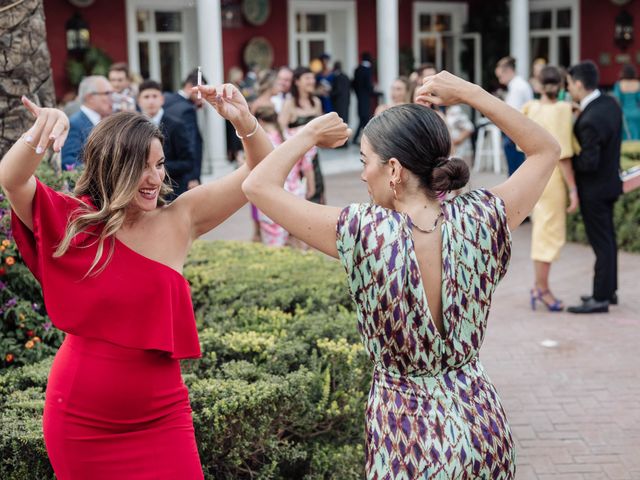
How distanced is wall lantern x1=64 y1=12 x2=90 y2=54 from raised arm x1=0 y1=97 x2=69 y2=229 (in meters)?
15.9

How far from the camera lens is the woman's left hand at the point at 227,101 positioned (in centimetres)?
282

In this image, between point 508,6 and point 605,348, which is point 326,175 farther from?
point 605,348

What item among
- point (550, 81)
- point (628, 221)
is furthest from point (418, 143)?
point (628, 221)

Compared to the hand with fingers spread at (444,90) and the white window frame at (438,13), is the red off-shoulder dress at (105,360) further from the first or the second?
the white window frame at (438,13)

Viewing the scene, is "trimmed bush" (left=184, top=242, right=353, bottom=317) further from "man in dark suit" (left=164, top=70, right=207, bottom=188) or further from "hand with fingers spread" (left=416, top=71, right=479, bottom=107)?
"hand with fingers spread" (left=416, top=71, right=479, bottom=107)

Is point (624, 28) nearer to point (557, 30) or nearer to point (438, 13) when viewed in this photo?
point (557, 30)

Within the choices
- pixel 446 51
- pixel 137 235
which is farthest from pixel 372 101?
pixel 137 235

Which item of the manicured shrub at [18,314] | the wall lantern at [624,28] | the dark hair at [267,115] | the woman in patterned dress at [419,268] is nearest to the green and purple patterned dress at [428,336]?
the woman in patterned dress at [419,268]

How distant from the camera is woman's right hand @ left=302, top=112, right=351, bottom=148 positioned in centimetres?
259

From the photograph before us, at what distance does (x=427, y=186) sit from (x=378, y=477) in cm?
83

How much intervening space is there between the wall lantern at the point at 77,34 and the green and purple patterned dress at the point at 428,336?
16.3 meters

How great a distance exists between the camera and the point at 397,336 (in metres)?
2.49

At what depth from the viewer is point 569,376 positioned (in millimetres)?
6145

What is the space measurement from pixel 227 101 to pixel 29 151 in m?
0.62
